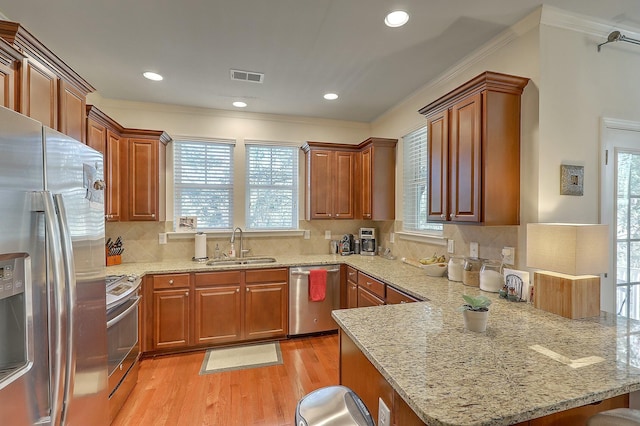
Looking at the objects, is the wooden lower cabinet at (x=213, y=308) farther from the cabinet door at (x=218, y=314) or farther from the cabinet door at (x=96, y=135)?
the cabinet door at (x=96, y=135)

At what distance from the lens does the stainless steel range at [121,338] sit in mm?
2023

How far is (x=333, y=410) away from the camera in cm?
112

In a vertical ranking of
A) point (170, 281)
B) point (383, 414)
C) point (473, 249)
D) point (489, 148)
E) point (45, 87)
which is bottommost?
point (383, 414)

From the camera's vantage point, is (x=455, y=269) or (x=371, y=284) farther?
(x=371, y=284)

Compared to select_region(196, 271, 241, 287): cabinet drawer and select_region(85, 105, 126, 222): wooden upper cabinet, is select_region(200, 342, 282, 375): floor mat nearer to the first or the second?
select_region(196, 271, 241, 287): cabinet drawer

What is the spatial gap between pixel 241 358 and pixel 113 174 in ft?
7.64

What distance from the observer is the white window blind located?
3.72 m

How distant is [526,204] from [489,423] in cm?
170

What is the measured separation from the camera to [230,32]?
2174 mm

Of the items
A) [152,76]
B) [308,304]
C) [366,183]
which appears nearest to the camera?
[152,76]

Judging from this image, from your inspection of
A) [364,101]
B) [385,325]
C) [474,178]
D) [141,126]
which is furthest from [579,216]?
[141,126]

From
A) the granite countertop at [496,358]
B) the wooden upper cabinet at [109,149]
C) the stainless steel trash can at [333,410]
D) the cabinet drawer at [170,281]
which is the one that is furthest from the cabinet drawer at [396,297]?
the wooden upper cabinet at [109,149]

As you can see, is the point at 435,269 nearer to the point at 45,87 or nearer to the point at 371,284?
the point at 371,284

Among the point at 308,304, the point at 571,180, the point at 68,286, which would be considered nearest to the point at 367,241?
the point at 308,304
